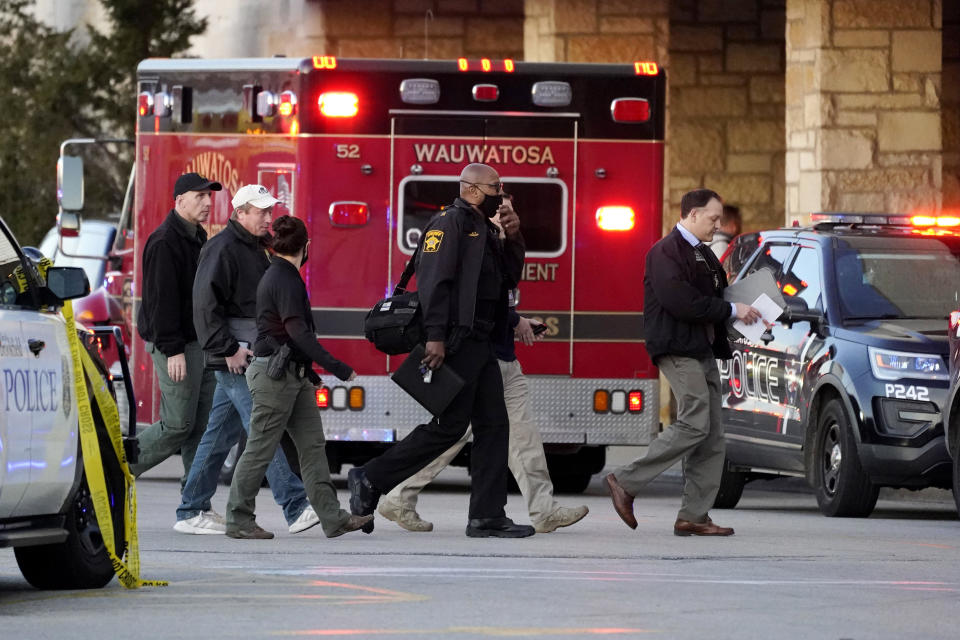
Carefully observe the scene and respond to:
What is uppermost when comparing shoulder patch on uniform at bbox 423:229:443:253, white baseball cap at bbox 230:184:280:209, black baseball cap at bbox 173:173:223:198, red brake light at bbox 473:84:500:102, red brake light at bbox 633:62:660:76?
red brake light at bbox 633:62:660:76

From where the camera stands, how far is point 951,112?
21.5 m

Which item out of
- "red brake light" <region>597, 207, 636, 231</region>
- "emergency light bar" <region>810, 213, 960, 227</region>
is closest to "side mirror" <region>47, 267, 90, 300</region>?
"red brake light" <region>597, 207, 636, 231</region>

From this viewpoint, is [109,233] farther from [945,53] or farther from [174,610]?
[174,610]

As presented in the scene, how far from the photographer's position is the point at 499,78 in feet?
47.4

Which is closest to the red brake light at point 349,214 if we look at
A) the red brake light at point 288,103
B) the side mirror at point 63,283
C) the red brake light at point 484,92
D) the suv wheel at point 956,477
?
the red brake light at point 288,103

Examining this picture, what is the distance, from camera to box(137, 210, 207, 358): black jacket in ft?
38.5

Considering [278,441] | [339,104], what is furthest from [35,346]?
[339,104]

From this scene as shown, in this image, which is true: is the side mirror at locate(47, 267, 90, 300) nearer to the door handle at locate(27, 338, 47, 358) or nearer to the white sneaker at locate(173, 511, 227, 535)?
the door handle at locate(27, 338, 47, 358)

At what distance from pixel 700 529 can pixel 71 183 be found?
245 inches

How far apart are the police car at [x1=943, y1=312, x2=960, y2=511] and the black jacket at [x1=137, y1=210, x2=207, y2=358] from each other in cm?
390

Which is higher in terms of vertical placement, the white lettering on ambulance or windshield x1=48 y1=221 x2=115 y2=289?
the white lettering on ambulance

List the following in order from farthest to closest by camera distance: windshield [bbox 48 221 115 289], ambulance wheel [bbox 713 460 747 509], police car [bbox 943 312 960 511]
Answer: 1. windshield [bbox 48 221 115 289]
2. ambulance wheel [bbox 713 460 747 509]
3. police car [bbox 943 312 960 511]

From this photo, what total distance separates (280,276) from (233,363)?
57 centimetres

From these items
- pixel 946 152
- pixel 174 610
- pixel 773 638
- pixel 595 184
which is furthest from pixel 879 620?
pixel 946 152
